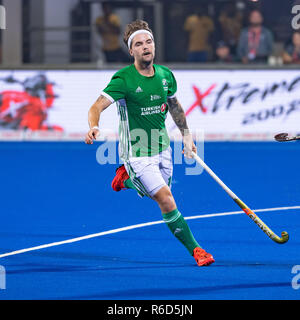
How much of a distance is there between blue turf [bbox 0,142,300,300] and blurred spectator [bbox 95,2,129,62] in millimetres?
4052

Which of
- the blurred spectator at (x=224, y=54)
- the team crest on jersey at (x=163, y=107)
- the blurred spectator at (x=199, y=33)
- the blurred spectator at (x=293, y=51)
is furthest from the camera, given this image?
the blurred spectator at (x=199, y=33)

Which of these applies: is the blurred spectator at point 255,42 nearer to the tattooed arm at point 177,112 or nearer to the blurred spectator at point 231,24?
the blurred spectator at point 231,24

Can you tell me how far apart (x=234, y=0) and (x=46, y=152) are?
18.6 ft

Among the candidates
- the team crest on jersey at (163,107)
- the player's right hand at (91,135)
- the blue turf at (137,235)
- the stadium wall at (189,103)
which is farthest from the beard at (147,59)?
the stadium wall at (189,103)

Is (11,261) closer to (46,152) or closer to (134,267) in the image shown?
(134,267)

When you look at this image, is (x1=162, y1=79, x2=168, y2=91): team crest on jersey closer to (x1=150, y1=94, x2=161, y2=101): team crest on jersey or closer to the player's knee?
(x1=150, y1=94, x2=161, y2=101): team crest on jersey

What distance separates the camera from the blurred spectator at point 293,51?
16.8 m

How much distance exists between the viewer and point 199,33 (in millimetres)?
17609

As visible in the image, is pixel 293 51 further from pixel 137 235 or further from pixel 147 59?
pixel 147 59

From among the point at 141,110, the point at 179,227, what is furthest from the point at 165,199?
the point at 141,110

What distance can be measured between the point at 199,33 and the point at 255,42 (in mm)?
1249

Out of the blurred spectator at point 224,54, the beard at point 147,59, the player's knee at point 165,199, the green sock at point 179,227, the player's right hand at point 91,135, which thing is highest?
the blurred spectator at point 224,54

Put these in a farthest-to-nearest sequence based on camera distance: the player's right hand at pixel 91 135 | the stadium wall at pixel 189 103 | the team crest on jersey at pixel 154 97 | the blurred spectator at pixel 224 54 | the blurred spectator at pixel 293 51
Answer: the blurred spectator at pixel 224 54 → the blurred spectator at pixel 293 51 → the stadium wall at pixel 189 103 → the team crest on jersey at pixel 154 97 → the player's right hand at pixel 91 135
